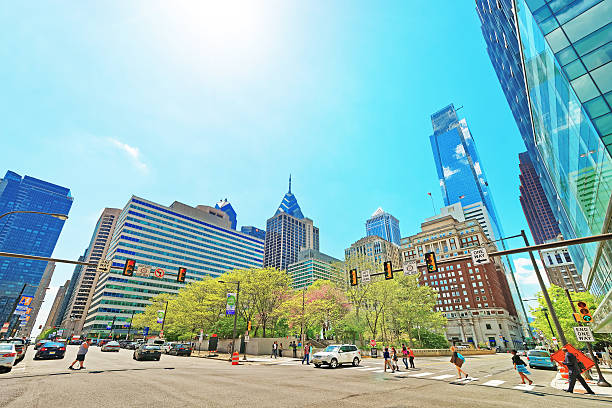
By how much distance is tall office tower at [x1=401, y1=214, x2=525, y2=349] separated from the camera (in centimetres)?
9425

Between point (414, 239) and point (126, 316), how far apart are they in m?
124

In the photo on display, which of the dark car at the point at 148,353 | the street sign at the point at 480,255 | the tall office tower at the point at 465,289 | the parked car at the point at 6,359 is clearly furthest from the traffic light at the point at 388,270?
the tall office tower at the point at 465,289

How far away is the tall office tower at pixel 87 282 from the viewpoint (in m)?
144

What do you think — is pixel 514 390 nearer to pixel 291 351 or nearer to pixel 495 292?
pixel 291 351

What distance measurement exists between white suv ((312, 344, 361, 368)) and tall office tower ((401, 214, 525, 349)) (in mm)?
69494

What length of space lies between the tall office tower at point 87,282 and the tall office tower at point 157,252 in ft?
99.2

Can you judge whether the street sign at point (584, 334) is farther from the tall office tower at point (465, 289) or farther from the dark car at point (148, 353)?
the tall office tower at point (465, 289)

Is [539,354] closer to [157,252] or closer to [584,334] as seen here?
[584,334]

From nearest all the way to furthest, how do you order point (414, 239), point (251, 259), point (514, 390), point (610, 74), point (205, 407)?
point (205, 407) → point (514, 390) → point (610, 74) → point (414, 239) → point (251, 259)

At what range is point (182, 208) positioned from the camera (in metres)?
136

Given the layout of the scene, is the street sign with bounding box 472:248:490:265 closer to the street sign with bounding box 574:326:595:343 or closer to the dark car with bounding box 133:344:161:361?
the street sign with bounding box 574:326:595:343

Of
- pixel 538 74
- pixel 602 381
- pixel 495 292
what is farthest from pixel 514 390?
pixel 495 292

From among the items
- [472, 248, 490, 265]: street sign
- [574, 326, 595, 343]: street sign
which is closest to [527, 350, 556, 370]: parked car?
[574, 326, 595, 343]: street sign

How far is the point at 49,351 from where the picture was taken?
26031 mm
